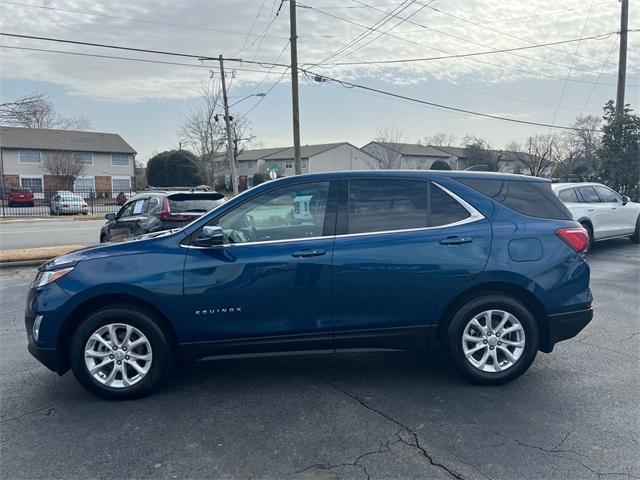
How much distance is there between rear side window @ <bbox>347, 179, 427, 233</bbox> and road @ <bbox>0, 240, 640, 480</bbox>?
1339 mm

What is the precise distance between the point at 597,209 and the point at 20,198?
40.3 metres

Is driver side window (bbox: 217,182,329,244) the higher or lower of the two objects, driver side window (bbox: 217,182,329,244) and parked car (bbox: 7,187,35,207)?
the lower

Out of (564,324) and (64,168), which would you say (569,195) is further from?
(64,168)

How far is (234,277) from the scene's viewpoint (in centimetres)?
383

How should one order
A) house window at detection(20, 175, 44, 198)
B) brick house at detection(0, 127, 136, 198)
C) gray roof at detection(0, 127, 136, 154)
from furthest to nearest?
house window at detection(20, 175, 44, 198)
gray roof at detection(0, 127, 136, 154)
brick house at detection(0, 127, 136, 198)

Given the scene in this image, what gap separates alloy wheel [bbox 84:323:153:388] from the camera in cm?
380

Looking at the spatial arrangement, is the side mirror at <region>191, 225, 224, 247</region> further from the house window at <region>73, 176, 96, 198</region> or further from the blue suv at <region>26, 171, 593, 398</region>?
the house window at <region>73, 176, 96, 198</region>

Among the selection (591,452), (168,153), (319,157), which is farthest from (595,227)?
(319,157)

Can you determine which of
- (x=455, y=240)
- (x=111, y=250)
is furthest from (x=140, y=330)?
(x=455, y=240)

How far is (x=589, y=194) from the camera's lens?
36.4 ft

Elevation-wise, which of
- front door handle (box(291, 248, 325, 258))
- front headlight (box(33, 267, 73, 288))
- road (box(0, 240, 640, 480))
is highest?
front door handle (box(291, 248, 325, 258))

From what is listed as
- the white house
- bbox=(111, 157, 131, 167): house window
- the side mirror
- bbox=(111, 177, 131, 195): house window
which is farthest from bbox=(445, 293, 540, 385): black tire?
the white house

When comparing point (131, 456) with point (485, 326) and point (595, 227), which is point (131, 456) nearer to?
point (485, 326)

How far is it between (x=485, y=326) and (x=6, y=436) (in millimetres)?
3626
